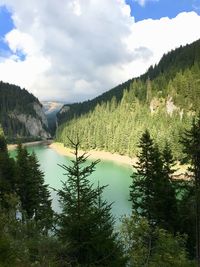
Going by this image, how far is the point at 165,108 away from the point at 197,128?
14546 centimetres

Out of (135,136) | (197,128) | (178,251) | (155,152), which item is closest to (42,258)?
(178,251)

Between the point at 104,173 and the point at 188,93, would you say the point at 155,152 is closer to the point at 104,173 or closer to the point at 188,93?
the point at 104,173

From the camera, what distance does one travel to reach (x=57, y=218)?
63.4ft

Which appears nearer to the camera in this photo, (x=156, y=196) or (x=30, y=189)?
(x=156, y=196)

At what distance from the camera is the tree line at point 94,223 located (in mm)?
18656

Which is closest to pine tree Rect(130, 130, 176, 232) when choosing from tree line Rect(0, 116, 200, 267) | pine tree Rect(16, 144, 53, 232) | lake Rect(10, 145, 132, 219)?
tree line Rect(0, 116, 200, 267)

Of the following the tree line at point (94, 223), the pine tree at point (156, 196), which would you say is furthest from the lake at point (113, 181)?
the pine tree at point (156, 196)

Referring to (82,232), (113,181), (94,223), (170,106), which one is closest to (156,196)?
(94,223)

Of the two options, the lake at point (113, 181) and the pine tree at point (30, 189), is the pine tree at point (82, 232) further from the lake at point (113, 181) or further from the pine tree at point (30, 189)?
the lake at point (113, 181)

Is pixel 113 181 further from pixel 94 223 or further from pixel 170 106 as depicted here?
pixel 170 106

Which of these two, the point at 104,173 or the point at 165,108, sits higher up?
the point at 165,108

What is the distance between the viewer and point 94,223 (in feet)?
62.2

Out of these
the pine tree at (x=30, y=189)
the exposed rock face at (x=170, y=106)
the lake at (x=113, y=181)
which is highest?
the exposed rock face at (x=170, y=106)

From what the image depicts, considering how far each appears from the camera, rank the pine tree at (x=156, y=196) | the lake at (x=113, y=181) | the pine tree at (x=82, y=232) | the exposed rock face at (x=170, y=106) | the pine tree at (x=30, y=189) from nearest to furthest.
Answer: the pine tree at (x=82, y=232), the pine tree at (x=156, y=196), the pine tree at (x=30, y=189), the lake at (x=113, y=181), the exposed rock face at (x=170, y=106)
